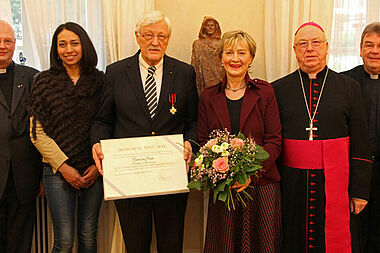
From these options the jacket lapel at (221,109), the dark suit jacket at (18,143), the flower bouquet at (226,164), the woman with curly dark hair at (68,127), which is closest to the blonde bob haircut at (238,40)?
the jacket lapel at (221,109)

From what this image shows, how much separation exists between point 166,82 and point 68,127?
78cm

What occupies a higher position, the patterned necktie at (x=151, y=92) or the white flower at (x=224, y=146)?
the patterned necktie at (x=151, y=92)

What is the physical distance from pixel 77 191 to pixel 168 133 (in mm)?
822

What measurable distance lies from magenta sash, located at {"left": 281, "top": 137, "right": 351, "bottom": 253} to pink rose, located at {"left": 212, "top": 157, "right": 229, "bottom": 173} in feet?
2.51

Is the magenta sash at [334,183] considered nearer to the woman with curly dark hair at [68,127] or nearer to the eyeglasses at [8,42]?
the woman with curly dark hair at [68,127]

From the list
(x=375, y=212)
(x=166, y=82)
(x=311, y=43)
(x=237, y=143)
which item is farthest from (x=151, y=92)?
(x=375, y=212)

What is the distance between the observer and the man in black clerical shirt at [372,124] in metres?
2.88

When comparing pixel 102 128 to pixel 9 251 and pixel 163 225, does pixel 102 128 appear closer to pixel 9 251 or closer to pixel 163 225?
pixel 163 225

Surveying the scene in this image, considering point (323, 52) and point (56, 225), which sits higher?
point (323, 52)

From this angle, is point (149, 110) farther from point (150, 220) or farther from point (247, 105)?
point (150, 220)

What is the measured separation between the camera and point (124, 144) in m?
2.48

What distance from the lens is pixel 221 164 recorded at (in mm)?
2145

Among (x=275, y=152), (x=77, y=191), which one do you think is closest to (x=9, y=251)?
(x=77, y=191)

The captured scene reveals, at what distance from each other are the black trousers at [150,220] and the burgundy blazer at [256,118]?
20.5 inches
